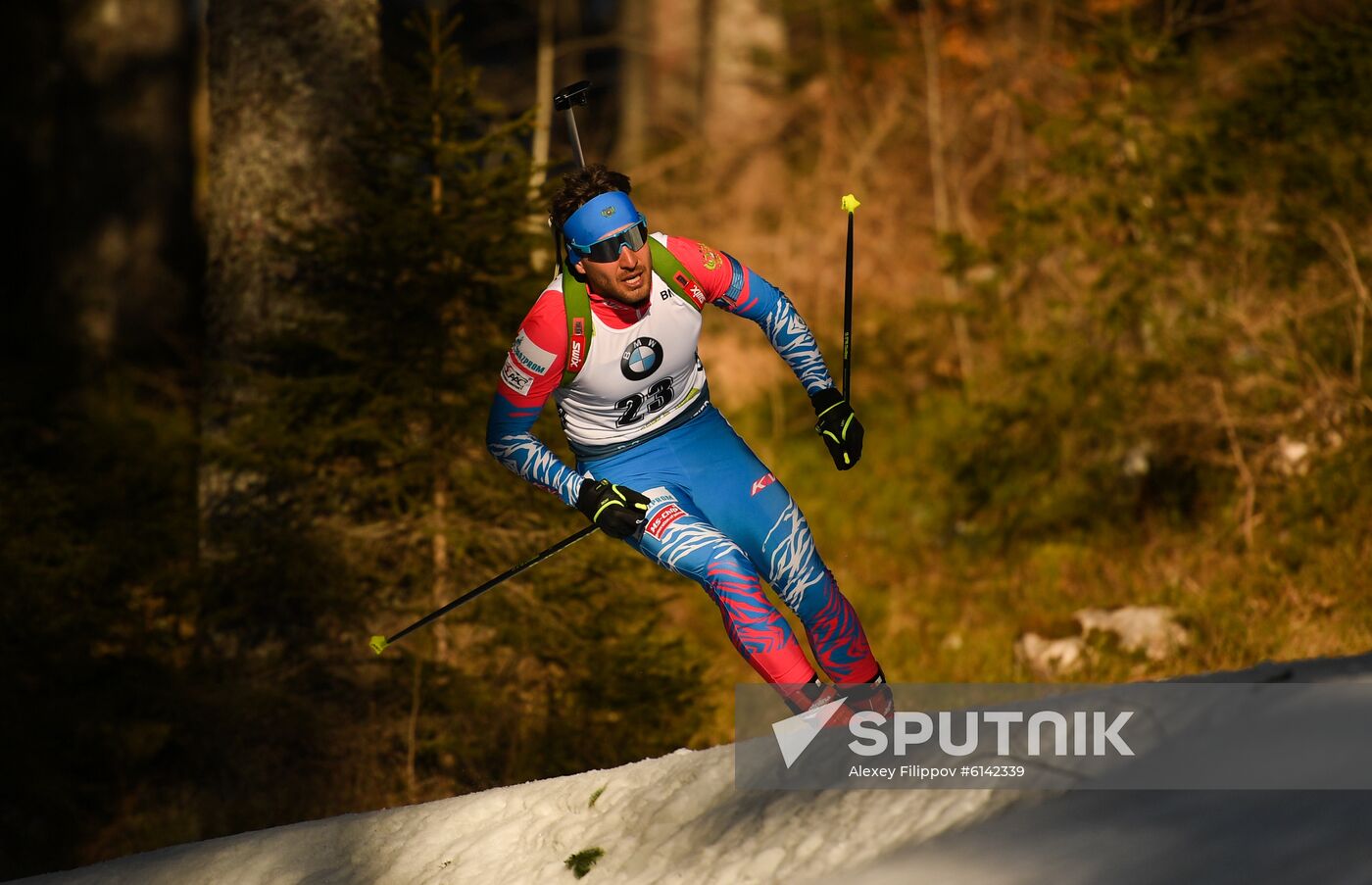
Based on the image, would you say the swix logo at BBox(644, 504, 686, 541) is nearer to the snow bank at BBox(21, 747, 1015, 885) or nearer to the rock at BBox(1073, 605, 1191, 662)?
the snow bank at BBox(21, 747, 1015, 885)

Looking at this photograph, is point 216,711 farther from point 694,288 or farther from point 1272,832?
point 1272,832

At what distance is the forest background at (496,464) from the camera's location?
816cm

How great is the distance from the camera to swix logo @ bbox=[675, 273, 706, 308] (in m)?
5.84

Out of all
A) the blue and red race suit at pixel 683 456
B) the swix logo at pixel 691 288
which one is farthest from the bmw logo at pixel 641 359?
the swix logo at pixel 691 288

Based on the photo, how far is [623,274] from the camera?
18.1 ft

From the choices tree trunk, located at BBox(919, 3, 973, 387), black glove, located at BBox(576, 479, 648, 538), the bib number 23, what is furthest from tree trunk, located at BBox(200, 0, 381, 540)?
tree trunk, located at BBox(919, 3, 973, 387)

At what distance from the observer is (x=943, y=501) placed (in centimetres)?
1173

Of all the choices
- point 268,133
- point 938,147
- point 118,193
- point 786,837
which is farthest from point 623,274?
point 118,193

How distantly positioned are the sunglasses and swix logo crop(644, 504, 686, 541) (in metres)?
0.95

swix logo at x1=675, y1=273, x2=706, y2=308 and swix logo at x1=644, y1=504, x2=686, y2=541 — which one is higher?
swix logo at x1=675, y1=273, x2=706, y2=308

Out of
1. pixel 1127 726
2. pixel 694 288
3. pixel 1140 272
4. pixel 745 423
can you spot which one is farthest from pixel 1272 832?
pixel 745 423

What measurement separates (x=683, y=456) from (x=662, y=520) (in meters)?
0.38

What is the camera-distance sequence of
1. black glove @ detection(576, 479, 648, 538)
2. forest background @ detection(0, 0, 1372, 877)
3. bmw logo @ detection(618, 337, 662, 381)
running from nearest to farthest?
black glove @ detection(576, 479, 648, 538), bmw logo @ detection(618, 337, 662, 381), forest background @ detection(0, 0, 1372, 877)

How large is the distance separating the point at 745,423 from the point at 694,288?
8.09 meters
